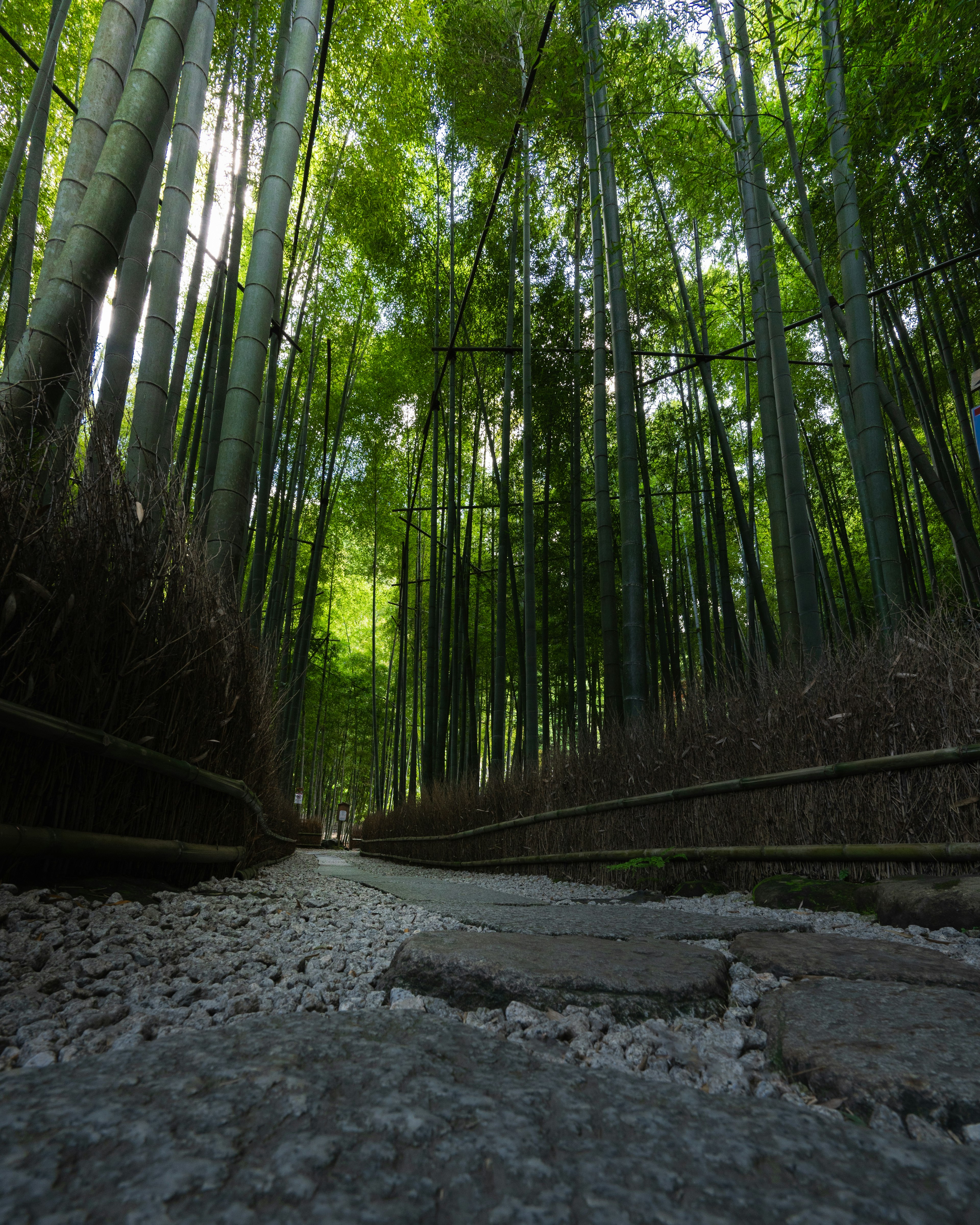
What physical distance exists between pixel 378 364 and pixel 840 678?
314 inches

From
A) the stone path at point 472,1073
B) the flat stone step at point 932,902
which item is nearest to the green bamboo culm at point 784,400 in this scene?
the flat stone step at point 932,902

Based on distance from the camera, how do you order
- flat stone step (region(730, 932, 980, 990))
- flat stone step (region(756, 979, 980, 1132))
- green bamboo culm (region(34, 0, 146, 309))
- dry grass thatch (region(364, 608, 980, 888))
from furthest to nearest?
green bamboo culm (region(34, 0, 146, 309)) → dry grass thatch (region(364, 608, 980, 888)) → flat stone step (region(730, 932, 980, 990)) → flat stone step (region(756, 979, 980, 1132))

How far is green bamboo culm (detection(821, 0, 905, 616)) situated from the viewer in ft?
10.3

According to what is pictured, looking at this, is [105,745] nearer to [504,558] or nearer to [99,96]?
[99,96]

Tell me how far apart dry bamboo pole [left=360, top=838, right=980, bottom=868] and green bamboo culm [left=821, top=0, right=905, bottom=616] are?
107 cm

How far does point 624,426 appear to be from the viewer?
4.36 meters

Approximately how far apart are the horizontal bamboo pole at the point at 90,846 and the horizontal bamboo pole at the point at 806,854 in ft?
6.52

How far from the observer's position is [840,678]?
247 centimetres

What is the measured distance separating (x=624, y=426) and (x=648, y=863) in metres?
2.68

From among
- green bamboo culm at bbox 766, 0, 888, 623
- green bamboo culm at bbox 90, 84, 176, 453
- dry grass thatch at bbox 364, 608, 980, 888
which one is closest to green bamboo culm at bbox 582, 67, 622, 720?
dry grass thatch at bbox 364, 608, 980, 888

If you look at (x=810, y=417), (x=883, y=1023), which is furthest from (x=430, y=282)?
(x=883, y=1023)

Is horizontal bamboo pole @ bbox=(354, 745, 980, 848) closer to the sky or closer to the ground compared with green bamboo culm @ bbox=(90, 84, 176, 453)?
closer to the ground

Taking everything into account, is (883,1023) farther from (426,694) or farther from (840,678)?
(426,694)

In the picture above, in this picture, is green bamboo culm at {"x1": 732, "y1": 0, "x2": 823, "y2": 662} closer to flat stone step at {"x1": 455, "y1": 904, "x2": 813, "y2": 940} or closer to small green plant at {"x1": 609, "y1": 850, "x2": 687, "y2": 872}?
small green plant at {"x1": 609, "y1": 850, "x2": 687, "y2": 872}
